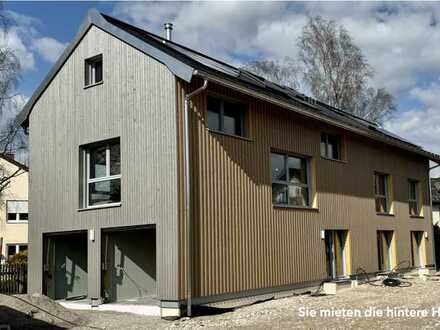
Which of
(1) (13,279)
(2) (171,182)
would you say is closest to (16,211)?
(1) (13,279)

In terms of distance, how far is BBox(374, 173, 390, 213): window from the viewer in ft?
64.5

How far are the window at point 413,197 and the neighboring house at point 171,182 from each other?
606 cm

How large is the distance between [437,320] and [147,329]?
5.04 meters

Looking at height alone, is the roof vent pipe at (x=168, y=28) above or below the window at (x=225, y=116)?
above

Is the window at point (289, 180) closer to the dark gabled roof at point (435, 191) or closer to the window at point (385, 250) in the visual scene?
the window at point (385, 250)

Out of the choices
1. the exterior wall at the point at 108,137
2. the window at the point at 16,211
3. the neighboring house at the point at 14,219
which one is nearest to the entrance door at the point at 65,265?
the exterior wall at the point at 108,137

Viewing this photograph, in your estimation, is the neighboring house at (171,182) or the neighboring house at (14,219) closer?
the neighboring house at (171,182)

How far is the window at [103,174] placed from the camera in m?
13.0

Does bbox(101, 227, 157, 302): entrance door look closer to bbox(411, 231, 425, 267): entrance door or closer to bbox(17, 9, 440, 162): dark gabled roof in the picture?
bbox(17, 9, 440, 162): dark gabled roof

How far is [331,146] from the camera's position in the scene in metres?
17.4

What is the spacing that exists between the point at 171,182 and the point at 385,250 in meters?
10.9

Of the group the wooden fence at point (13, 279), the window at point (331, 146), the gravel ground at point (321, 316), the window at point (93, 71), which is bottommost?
the gravel ground at point (321, 316)

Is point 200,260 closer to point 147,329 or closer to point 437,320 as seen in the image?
point 147,329

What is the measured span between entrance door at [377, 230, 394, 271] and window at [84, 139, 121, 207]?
33.1 feet
